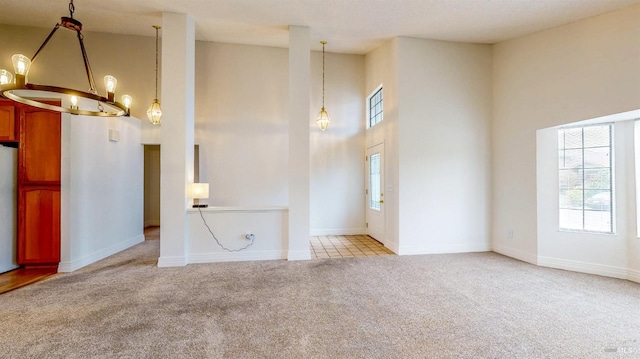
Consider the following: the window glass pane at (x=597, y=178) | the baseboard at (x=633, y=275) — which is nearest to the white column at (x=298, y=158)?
the window glass pane at (x=597, y=178)

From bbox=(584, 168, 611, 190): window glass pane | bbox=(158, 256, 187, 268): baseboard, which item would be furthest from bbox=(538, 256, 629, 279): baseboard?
bbox=(158, 256, 187, 268): baseboard

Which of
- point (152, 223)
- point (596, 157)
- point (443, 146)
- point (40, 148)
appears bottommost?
point (152, 223)

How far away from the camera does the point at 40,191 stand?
3.89m

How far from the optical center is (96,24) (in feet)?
16.0

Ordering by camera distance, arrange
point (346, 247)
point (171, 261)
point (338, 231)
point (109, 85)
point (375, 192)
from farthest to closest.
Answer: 1. point (338, 231)
2. point (375, 192)
3. point (346, 247)
4. point (171, 261)
5. point (109, 85)

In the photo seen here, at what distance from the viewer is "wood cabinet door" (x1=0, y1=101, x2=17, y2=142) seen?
372 centimetres

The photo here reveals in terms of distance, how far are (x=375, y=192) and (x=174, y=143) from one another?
3914 millimetres

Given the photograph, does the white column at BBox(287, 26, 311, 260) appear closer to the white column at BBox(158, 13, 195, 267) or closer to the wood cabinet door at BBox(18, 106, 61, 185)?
the white column at BBox(158, 13, 195, 267)

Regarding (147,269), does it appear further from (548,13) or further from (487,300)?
(548,13)

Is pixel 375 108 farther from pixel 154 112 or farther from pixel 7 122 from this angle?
pixel 7 122

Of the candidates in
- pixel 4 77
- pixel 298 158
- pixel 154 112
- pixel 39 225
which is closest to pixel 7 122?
pixel 39 225

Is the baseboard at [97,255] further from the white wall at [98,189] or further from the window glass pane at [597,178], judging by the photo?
the window glass pane at [597,178]

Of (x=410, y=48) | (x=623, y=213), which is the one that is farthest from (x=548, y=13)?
(x=623, y=213)

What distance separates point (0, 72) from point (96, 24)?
3.57 metres
